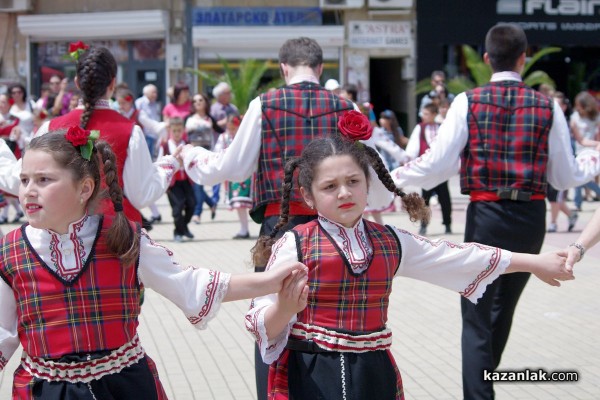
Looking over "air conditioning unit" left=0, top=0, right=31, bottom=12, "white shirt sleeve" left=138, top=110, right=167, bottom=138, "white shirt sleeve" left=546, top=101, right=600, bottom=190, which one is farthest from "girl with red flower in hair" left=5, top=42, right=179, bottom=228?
"air conditioning unit" left=0, top=0, right=31, bottom=12

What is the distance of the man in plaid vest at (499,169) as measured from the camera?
5379 millimetres

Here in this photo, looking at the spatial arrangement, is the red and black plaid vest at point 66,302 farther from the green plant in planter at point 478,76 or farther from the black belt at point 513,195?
the green plant in planter at point 478,76

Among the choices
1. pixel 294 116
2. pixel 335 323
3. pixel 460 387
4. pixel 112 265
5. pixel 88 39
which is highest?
pixel 88 39

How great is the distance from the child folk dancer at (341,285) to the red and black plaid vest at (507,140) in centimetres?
160

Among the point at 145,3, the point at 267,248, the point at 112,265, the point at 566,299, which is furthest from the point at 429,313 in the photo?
the point at 145,3

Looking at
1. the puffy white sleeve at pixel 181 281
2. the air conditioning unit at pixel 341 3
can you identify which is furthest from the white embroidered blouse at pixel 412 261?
the air conditioning unit at pixel 341 3

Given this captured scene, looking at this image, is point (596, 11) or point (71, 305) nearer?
point (71, 305)

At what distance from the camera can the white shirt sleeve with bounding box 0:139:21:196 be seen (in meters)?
4.99

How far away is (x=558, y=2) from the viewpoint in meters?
25.0

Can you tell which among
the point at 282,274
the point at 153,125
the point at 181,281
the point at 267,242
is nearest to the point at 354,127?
the point at 267,242

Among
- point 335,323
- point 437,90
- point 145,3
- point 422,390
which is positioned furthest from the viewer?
point 145,3

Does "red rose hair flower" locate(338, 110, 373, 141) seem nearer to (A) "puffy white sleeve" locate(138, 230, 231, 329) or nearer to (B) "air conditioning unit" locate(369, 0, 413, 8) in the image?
(A) "puffy white sleeve" locate(138, 230, 231, 329)

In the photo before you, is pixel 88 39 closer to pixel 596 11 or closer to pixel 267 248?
pixel 596 11

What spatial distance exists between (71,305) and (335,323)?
910 millimetres
